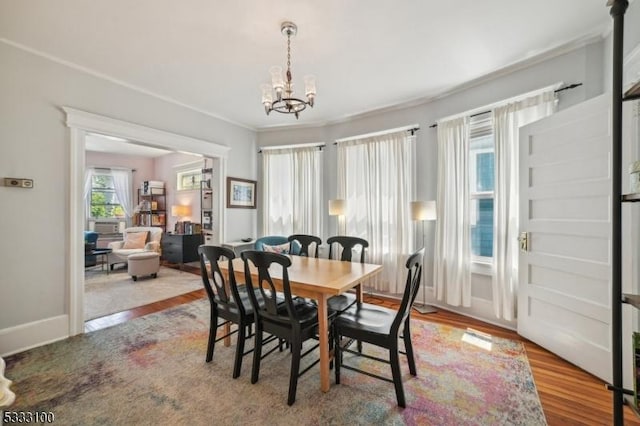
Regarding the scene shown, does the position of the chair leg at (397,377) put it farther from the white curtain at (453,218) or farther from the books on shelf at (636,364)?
the white curtain at (453,218)

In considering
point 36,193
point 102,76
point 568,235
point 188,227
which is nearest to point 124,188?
point 188,227

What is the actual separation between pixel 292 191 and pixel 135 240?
12.9 ft

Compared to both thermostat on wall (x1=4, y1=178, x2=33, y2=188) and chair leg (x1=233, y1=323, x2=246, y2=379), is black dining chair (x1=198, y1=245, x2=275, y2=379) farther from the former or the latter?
thermostat on wall (x1=4, y1=178, x2=33, y2=188)

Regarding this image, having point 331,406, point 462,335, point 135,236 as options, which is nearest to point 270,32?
point 331,406

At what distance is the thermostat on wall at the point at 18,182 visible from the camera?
2.47 metres

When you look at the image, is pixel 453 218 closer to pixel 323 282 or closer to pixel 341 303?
pixel 341 303

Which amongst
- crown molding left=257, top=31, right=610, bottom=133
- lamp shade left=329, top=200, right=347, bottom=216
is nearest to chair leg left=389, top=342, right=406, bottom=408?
lamp shade left=329, top=200, right=347, bottom=216

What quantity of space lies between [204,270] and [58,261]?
5.79ft

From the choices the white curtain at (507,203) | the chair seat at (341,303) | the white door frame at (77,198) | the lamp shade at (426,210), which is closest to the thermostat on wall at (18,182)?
the white door frame at (77,198)

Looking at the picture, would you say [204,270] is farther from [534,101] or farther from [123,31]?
[534,101]

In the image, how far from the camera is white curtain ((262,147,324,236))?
466 centimetres

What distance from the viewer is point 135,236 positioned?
6.06 meters

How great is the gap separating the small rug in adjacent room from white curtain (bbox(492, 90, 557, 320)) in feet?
14.4

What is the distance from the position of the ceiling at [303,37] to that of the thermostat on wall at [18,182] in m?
1.26
